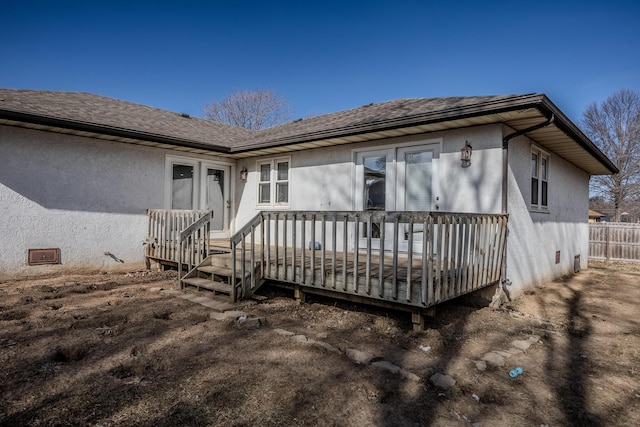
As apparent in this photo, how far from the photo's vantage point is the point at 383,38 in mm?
14531

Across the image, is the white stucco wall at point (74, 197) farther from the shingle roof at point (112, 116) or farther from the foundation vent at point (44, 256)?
the shingle roof at point (112, 116)

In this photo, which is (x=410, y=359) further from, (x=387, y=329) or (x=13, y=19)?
(x=13, y=19)

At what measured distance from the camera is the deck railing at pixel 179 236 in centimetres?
639

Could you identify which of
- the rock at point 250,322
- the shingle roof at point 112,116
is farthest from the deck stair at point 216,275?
the shingle roof at point 112,116

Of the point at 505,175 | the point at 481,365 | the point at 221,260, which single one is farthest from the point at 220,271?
the point at 505,175

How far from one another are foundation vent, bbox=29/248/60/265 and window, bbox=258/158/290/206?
4.37 meters

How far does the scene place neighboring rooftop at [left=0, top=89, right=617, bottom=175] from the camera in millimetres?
5258

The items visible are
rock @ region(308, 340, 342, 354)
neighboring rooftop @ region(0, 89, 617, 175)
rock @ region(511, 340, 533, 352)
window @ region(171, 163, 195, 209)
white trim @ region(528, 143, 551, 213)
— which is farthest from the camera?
window @ region(171, 163, 195, 209)

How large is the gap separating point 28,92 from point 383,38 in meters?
12.0

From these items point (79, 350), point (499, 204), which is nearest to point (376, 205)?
point (499, 204)

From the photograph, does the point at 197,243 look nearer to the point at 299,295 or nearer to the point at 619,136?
the point at 299,295

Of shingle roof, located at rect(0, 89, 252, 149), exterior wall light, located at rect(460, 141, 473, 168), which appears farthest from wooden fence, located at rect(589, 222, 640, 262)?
shingle roof, located at rect(0, 89, 252, 149)

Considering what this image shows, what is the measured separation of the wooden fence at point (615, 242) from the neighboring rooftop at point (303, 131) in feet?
11.4

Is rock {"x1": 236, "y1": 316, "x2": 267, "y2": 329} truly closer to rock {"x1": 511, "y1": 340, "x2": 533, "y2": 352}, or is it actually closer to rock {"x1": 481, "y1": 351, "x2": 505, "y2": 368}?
rock {"x1": 481, "y1": 351, "x2": 505, "y2": 368}
